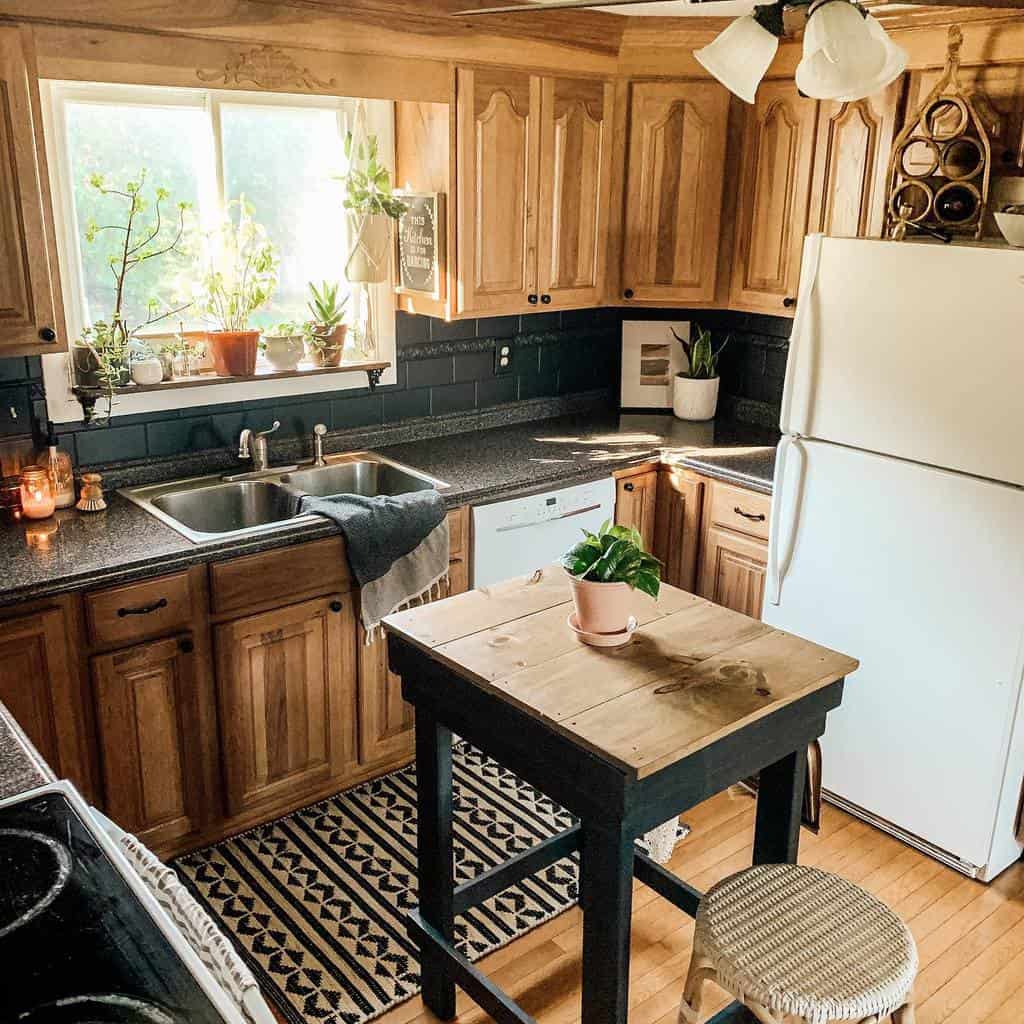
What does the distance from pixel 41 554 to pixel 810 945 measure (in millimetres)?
2016

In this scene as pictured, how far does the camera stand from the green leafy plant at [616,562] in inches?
82.2

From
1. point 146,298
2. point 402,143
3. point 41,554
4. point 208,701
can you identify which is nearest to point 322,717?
point 208,701

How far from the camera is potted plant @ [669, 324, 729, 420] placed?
4211mm

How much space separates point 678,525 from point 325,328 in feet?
4.75

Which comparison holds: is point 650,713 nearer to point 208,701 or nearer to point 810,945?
point 810,945

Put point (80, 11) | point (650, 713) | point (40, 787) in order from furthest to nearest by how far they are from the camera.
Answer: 1. point (80, 11)
2. point (650, 713)
3. point (40, 787)

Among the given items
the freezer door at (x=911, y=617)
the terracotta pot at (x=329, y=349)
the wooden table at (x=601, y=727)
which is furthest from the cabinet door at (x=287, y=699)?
the freezer door at (x=911, y=617)

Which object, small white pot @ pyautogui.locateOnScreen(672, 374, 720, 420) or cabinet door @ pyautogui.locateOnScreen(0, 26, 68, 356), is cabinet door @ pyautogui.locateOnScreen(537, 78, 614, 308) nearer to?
small white pot @ pyautogui.locateOnScreen(672, 374, 720, 420)

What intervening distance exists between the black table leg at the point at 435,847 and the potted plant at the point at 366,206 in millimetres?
1741

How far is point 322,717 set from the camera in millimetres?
3158

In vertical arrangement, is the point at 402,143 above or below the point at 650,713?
above

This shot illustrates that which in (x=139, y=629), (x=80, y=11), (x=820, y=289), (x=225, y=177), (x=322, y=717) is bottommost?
(x=322, y=717)

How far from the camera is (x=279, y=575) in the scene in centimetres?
293

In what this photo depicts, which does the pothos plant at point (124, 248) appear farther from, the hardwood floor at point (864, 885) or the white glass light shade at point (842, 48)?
the white glass light shade at point (842, 48)
